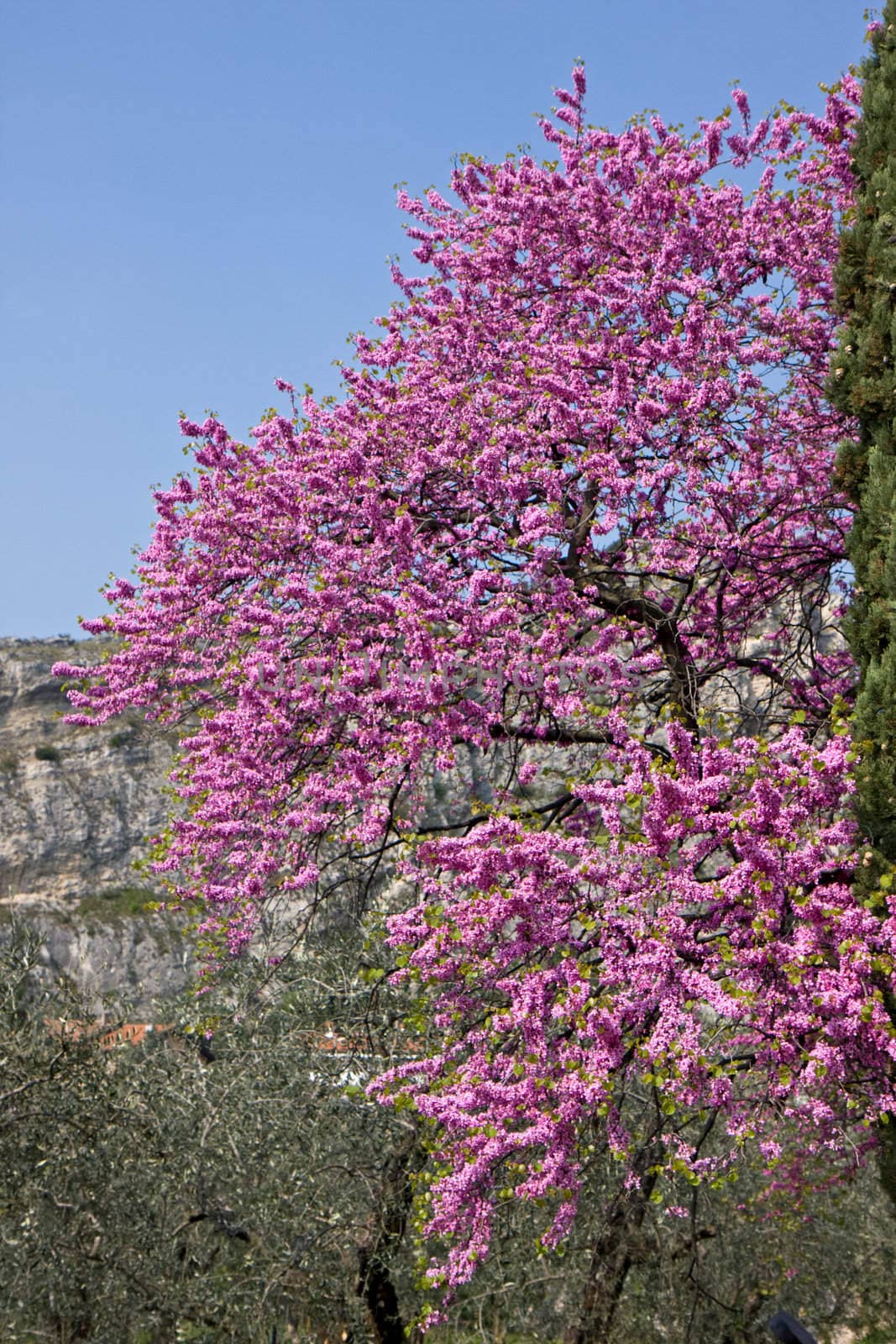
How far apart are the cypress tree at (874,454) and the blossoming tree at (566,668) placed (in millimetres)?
273

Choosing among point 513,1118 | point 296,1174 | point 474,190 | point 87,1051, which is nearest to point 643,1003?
point 513,1118

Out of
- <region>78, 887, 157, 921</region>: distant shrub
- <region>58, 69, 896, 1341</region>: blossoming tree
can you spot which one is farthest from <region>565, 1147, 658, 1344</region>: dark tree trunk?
<region>78, 887, 157, 921</region>: distant shrub

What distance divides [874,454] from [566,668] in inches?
125

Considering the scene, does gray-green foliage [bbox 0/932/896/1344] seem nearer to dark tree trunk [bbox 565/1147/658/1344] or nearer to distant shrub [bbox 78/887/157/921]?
dark tree trunk [bbox 565/1147/658/1344]

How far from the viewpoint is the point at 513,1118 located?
7852 millimetres

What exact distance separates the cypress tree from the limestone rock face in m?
61.3

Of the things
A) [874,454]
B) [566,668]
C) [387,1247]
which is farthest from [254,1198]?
[874,454]

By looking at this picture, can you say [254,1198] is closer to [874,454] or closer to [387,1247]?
[387,1247]

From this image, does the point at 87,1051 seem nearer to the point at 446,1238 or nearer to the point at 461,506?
the point at 446,1238

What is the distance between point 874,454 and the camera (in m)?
9.05

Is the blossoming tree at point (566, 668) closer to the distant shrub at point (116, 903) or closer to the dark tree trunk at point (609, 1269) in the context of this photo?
the dark tree trunk at point (609, 1269)

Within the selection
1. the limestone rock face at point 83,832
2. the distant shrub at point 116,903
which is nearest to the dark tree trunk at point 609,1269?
the limestone rock face at point 83,832

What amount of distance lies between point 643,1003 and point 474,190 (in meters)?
10.2

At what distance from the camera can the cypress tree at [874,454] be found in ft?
26.9
